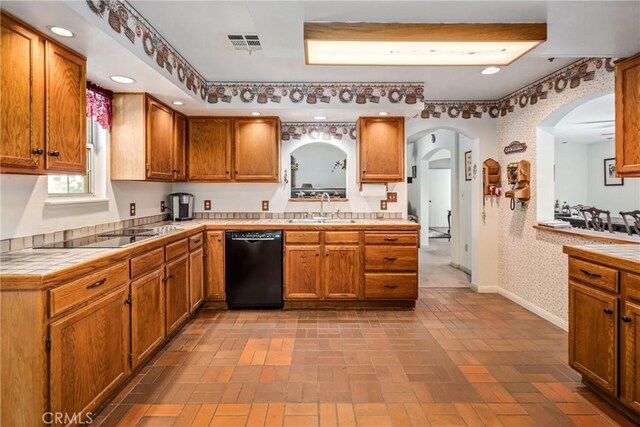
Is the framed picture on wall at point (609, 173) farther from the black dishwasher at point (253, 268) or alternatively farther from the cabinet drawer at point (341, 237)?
the black dishwasher at point (253, 268)

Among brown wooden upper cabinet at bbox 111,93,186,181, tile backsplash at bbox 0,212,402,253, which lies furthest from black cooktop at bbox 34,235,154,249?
brown wooden upper cabinet at bbox 111,93,186,181

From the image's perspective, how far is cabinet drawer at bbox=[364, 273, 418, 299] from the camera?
3910mm

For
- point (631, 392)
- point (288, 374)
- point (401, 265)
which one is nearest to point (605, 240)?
point (631, 392)

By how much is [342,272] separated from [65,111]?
274cm

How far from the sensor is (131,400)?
2211 mm

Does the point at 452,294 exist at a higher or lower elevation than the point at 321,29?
lower

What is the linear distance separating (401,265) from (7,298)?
3.20m

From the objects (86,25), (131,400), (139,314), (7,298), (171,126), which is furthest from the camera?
(171,126)

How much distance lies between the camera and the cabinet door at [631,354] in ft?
6.16

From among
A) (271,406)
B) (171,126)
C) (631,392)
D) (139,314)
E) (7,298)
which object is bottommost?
(271,406)

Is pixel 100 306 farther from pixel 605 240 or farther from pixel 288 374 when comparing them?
pixel 605 240

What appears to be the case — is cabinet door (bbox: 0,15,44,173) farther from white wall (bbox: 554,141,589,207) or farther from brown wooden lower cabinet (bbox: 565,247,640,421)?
white wall (bbox: 554,141,589,207)

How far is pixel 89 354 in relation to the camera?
6.28ft

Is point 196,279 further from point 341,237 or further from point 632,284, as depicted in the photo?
point 632,284
